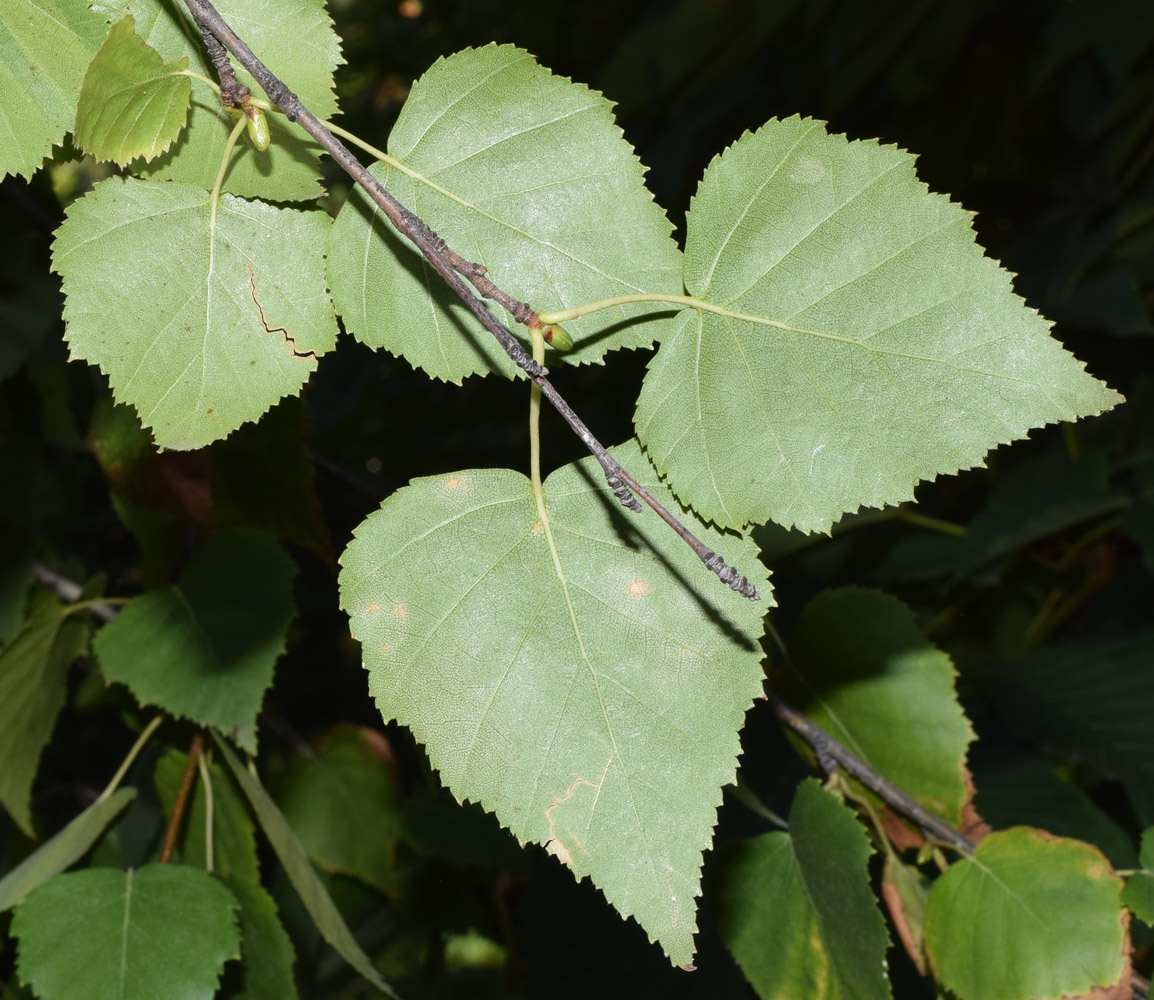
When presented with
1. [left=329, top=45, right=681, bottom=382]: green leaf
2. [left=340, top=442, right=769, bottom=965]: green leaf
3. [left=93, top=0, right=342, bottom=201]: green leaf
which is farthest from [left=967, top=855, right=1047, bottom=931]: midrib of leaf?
[left=93, top=0, right=342, bottom=201]: green leaf

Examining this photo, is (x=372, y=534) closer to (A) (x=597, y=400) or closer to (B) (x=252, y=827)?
(B) (x=252, y=827)

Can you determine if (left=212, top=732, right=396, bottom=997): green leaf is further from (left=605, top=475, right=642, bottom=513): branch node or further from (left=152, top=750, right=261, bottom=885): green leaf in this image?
(left=605, top=475, right=642, bottom=513): branch node

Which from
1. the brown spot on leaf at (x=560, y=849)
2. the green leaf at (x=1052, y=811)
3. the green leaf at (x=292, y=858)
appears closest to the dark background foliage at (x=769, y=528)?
the green leaf at (x=1052, y=811)

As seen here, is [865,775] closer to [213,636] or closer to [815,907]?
[815,907]

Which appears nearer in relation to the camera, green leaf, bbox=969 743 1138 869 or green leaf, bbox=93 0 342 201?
green leaf, bbox=93 0 342 201

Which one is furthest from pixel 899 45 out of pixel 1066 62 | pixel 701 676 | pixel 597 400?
pixel 701 676

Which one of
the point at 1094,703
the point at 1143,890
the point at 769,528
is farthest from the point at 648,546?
the point at 1094,703
